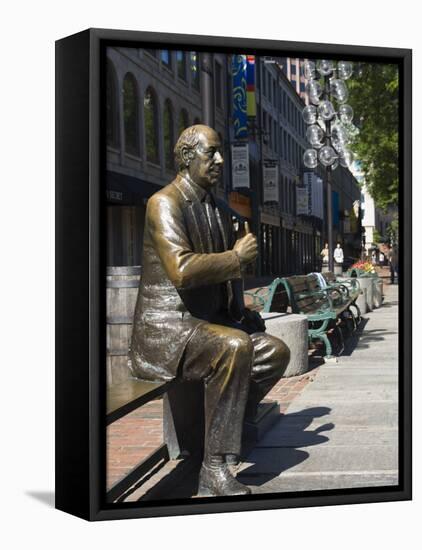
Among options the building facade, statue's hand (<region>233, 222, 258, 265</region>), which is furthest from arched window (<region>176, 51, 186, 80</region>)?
statue's hand (<region>233, 222, 258, 265</region>)

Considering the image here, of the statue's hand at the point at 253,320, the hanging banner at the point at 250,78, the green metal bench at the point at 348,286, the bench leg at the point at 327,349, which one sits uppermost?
the hanging banner at the point at 250,78

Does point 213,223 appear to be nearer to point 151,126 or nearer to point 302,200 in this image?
Result: point 151,126

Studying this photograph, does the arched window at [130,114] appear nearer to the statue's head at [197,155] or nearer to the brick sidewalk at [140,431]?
the statue's head at [197,155]

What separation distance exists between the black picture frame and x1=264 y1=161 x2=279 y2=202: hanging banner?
65 centimetres

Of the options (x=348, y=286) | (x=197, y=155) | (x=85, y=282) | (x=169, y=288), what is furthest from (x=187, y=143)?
(x=348, y=286)

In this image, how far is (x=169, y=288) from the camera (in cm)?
792

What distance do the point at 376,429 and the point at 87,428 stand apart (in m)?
1.90

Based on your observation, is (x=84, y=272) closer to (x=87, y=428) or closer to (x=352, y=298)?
(x=87, y=428)

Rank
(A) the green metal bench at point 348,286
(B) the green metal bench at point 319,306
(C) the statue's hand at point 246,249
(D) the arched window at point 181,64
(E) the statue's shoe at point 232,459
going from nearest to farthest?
1. (C) the statue's hand at point 246,249
2. (E) the statue's shoe at point 232,459
3. (D) the arched window at point 181,64
4. (B) the green metal bench at point 319,306
5. (A) the green metal bench at point 348,286

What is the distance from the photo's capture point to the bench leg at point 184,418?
328 inches

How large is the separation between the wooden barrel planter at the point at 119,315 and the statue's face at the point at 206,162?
595 millimetres

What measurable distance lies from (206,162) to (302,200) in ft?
2.88

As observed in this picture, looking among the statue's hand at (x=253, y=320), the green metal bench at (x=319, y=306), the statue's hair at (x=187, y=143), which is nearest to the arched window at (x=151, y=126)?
the statue's hair at (x=187, y=143)

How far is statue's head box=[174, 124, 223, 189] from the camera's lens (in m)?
8.02
